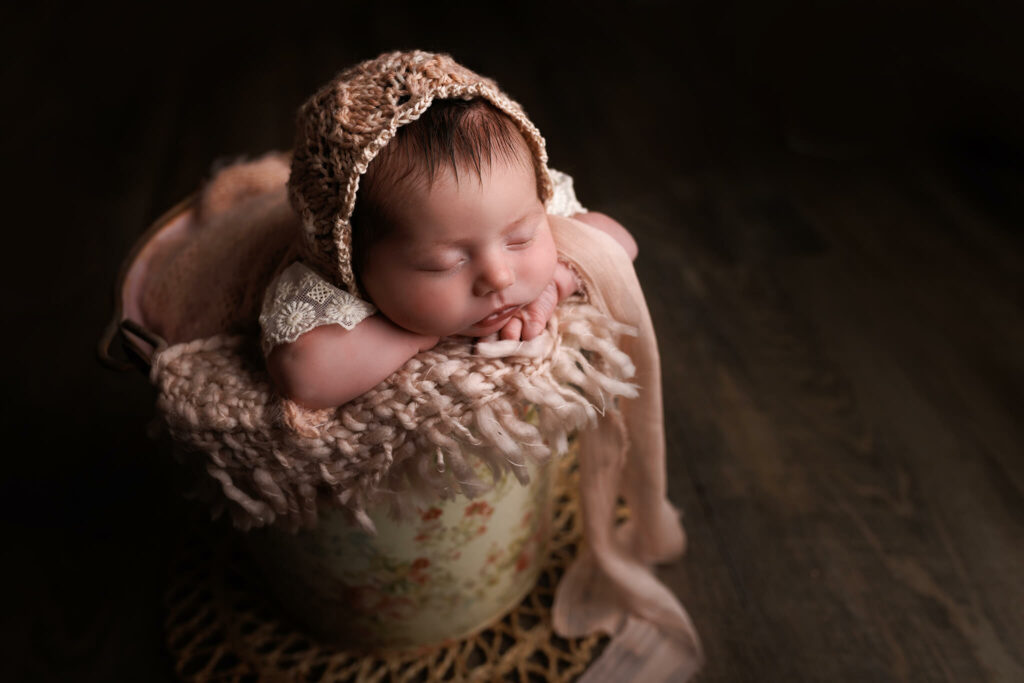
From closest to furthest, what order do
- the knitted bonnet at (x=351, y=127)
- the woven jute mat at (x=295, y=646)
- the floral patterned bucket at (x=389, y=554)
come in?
1. the knitted bonnet at (x=351, y=127)
2. the floral patterned bucket at (x=389, y=554)
3. the woven jute mat at (x=295, y=646)

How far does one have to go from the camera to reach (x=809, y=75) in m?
1.84

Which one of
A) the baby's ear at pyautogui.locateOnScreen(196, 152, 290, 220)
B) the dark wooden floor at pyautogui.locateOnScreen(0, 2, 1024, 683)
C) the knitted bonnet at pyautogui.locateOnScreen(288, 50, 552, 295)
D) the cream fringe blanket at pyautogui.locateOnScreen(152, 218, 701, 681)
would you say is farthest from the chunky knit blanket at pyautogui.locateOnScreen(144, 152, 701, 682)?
the dark wooden floor at pyautogui.locateOnScreen(0, 2, 1024, 683)

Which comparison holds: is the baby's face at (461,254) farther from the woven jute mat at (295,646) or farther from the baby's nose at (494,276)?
the woven jute mat at (295,646)

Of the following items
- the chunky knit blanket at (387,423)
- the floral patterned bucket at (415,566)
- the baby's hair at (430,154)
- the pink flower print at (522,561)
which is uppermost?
the baby's hair at (430,154)

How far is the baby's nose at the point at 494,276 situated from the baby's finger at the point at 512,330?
60 mm

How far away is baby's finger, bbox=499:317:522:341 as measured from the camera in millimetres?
727

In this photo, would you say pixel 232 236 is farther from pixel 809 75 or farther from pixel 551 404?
pixel 809 75

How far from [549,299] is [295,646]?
60 cm

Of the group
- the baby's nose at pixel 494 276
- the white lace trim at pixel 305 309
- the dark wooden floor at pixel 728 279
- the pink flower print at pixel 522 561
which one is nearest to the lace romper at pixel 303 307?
the white lace trim at pixel 305 309

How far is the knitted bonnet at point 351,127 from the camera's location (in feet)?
2.09

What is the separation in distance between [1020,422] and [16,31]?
2.42 meters

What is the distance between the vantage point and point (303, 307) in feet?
2.25

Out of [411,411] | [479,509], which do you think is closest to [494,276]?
[411,411]

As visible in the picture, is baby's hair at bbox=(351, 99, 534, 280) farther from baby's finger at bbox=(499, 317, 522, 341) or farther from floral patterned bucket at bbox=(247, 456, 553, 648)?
floral patterned bucket at bbox=(247, 456, 553, 648)
